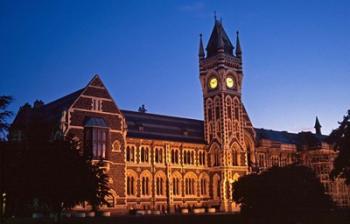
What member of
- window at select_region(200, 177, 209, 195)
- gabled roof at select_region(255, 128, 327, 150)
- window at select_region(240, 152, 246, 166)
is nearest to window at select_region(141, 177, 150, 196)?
window at select_region(200, 177, 209, 195)

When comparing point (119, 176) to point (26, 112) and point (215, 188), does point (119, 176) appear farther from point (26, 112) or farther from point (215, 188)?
point (215, 188)

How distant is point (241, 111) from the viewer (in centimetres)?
9519

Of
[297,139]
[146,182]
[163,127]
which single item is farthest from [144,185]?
[297,139]

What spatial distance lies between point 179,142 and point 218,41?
23.3m

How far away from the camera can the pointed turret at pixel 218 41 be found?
95.8 m

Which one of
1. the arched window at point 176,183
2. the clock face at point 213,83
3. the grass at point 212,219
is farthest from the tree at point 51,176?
the clock face at point 213,83

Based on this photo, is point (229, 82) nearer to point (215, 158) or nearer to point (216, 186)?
point (215, 158)

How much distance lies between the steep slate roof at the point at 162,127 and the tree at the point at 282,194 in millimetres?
25617

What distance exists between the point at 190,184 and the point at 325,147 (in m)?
42.2

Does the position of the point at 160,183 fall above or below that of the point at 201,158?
below

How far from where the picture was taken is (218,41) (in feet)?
313

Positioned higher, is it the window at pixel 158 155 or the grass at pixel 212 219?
the window at pixel 158 155

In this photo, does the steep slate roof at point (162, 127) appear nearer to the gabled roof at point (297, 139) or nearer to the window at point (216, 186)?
the window at point (216, 186)

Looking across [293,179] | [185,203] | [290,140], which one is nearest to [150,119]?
[185,203]
